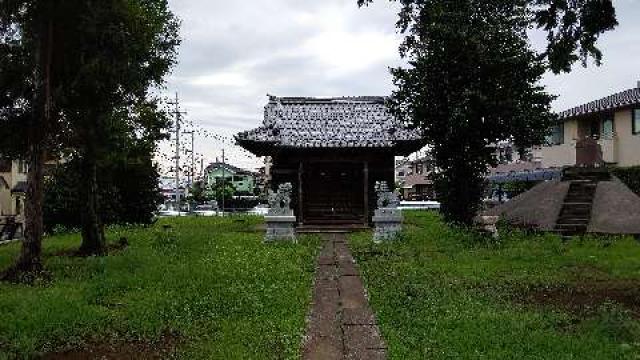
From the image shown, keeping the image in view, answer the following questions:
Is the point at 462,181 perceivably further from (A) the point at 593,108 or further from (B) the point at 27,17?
(A) the point at 593,108

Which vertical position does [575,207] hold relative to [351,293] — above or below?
above

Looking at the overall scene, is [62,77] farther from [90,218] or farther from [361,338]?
[361,338]

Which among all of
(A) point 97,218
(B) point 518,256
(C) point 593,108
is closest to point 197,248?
(A) point 97,218

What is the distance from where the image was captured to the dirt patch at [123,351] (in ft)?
22.0

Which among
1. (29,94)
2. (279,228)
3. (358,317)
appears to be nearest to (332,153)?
(279,228)

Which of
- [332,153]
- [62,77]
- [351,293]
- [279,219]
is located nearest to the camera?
[351,293]

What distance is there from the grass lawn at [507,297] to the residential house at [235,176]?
65499 mm

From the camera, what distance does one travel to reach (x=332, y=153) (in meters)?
25.4

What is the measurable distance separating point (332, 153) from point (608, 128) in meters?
21.5

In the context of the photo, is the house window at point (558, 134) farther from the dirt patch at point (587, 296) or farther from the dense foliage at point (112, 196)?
the dirt patch at point (587, 296)

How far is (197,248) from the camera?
16.8m

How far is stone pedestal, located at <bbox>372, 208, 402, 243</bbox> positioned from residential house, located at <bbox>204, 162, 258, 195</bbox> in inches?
2422

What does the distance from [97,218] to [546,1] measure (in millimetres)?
12389

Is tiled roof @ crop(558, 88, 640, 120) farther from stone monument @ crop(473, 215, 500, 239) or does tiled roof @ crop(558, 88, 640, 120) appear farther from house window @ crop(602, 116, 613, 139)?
stone monument @ crop(473, 215, 500, 239)
